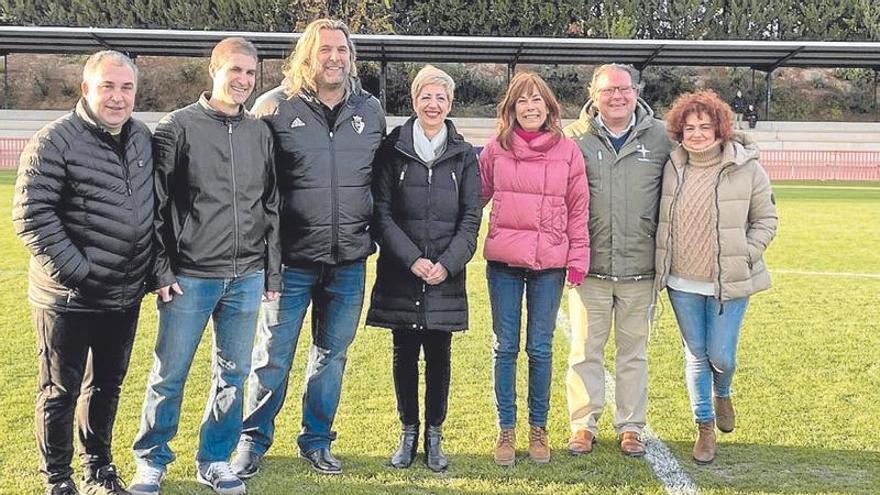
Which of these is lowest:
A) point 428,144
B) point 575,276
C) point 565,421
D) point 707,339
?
point 565,421

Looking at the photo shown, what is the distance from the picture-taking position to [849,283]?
9812mm

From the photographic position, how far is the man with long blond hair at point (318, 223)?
3.93 meters

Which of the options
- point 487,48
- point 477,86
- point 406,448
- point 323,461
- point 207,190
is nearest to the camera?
point 207,190

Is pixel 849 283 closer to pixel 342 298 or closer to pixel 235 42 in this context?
pixel 342 298

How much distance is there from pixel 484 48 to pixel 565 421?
2335cm

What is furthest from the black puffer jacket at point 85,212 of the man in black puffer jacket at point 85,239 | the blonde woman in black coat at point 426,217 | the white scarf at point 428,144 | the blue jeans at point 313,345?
the white scarf at point 428,144

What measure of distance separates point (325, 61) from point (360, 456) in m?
2.02

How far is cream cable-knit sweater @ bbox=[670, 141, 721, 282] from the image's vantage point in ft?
14.2

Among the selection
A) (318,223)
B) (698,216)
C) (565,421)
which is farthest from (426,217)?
(565,421)

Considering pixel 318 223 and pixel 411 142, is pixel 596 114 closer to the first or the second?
pixel 411 142

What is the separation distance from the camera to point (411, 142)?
4.14 m

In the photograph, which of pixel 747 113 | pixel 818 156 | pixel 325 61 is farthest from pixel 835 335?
pixel 747 113

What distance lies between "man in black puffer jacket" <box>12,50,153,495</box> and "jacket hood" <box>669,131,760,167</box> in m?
2.59

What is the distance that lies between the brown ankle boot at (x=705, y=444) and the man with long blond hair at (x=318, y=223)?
1849 mm
